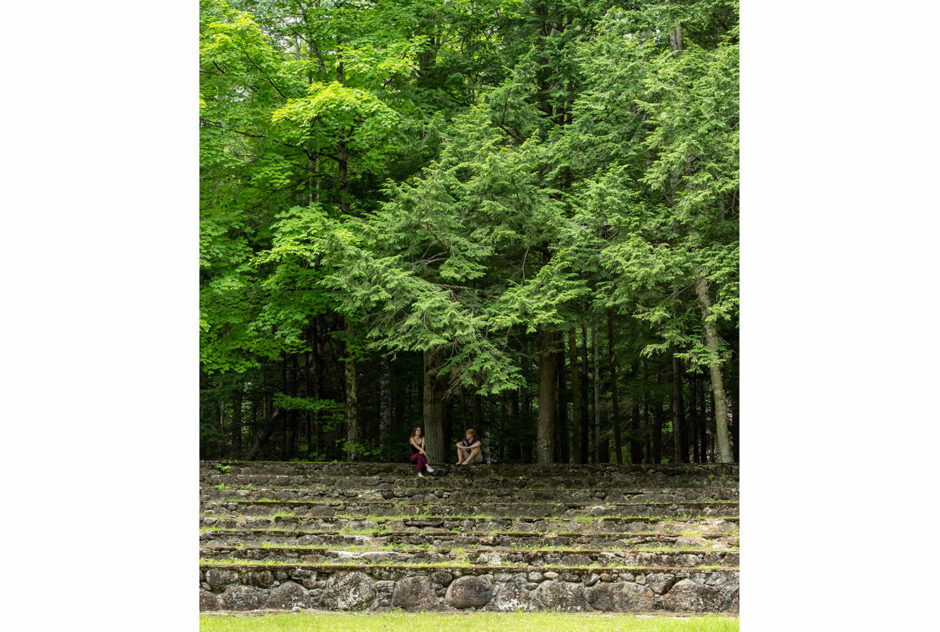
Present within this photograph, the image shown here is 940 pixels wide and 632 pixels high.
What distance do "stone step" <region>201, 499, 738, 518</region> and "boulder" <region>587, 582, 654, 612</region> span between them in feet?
9.71

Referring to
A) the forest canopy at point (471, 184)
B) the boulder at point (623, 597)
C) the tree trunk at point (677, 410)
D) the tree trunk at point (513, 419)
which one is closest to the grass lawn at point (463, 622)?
the boulder at point (623, 597)

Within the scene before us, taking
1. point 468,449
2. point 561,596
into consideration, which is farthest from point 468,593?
point 468,449

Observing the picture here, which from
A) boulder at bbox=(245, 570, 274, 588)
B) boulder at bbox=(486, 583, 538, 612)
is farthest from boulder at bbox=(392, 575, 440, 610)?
boulder at bbox=(245, 570, 274, 588)

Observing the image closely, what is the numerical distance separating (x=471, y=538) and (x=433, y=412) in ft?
23.1

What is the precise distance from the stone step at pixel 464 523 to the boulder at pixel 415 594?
2.32 metres

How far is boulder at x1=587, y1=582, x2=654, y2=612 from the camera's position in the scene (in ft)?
26.2

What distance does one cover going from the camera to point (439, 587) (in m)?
8.03

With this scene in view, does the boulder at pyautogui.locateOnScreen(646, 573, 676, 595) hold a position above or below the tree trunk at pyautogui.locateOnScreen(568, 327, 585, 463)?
below

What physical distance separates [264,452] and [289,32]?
517 inches

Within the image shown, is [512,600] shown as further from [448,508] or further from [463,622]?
[448,508]

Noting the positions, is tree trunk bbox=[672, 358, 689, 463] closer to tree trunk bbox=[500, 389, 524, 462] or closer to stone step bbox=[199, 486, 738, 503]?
tree trunk bbox=[500, 389, 524, 462]

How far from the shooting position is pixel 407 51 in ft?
51.6

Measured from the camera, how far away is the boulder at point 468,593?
26.3 feet
